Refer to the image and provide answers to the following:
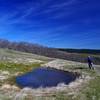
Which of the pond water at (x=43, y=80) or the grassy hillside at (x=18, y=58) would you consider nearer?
the pond water at (x=43, y=80)

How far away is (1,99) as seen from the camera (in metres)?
26.0

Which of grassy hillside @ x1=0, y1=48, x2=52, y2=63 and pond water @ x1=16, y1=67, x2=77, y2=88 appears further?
grassy hillside @ x1=0, y1=48, x2=52, y2=63

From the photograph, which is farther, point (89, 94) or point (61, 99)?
point (89, 94)

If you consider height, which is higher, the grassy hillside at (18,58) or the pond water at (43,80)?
the grassy hillside at (18,58)

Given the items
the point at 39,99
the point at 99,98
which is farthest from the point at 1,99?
the point at 99,98

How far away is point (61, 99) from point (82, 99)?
6.94ft

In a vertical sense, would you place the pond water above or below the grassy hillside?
below

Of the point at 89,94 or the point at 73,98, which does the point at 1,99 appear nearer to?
the point at 73,98

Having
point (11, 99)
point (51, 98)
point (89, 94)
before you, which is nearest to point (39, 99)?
point (51, 98)

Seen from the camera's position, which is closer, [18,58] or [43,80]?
[43,80]

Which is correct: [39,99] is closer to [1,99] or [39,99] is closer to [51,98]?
[51,98]

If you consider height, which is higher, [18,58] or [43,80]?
[18,58]

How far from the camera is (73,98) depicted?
2605 cm

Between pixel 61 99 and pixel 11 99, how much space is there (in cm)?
497
